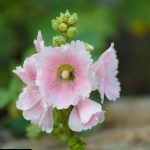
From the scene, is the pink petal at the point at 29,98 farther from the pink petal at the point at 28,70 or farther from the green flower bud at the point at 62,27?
the green flower bud at the point at 62,27

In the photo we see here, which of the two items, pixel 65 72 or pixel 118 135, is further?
pixel 118 135

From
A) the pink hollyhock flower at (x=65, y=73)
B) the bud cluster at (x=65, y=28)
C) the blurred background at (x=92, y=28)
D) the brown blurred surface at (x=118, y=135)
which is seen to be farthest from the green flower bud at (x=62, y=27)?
the blurred background at (x=92, y=28)

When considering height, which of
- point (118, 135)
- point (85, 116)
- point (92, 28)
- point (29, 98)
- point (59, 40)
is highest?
point (92, 28)

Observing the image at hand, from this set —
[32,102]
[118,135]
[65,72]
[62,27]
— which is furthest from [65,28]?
[118,135]

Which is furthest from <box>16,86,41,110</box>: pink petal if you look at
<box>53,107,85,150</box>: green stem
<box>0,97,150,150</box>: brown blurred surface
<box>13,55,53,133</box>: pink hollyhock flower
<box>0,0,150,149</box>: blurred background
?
<box>0,0,150,149</box>: blurred background

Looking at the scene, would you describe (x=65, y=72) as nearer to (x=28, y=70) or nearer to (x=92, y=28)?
(x=28, y=70)

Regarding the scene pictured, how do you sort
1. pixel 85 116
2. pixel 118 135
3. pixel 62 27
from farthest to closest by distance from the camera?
pixel 118 135, pixel 62 27, pixel 85 116
